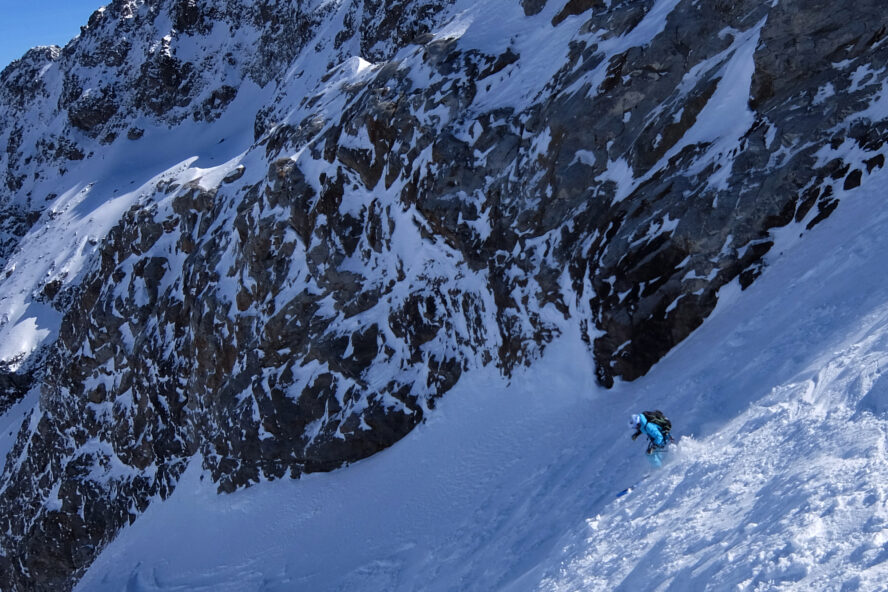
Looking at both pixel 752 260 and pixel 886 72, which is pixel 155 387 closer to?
pixel 752 260

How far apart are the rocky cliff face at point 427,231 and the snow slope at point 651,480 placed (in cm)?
108

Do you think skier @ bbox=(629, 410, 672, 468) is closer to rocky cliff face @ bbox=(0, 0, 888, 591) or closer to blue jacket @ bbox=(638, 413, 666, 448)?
blue jacket @ bbox=(638, 413, 666, 448)

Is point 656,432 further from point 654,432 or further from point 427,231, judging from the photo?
point 427,231

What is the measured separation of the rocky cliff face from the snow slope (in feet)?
3.53

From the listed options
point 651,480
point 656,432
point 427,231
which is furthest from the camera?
point 427,231

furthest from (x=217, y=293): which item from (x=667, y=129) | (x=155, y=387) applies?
(x=667, y=129)

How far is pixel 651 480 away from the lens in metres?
11.1

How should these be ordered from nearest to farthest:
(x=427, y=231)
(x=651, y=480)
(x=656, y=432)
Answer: (x=651, y=480)
(x=656, y=432)
(x=427, y=231)

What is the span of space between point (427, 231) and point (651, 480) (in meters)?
13.4

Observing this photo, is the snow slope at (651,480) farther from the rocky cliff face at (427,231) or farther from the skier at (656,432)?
the rocky cliff face at (427,231)

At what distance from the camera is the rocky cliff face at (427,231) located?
1548cm

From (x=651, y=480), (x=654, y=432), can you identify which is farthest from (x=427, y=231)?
(x=651, y=480)

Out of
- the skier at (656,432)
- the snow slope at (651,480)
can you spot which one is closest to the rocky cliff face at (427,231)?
the snow slope at (651,480)

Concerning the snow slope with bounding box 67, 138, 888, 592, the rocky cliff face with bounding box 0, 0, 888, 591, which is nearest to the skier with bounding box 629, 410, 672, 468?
the snow slope with bounding box 67, 138, 888, 592
